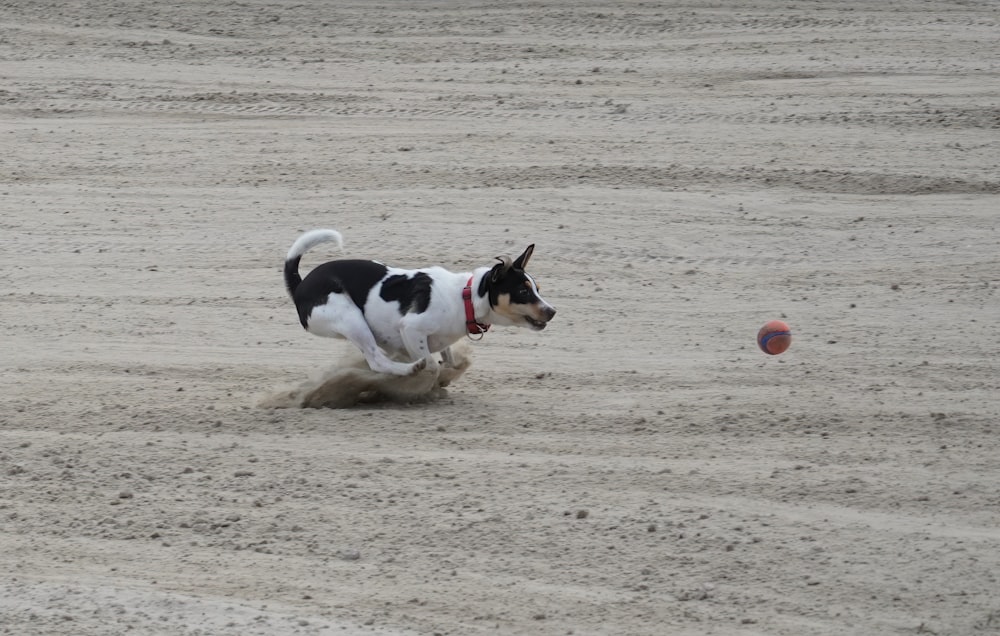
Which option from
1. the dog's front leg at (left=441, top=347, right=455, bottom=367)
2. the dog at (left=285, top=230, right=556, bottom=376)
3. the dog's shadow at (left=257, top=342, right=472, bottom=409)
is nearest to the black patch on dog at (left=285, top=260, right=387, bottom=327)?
the dog at (left=285, top=230, right=556, bottom=376)

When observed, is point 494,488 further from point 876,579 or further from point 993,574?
point 993,574

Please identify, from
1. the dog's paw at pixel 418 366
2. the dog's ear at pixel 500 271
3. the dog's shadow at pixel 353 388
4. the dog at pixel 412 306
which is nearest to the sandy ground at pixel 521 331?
the dog's shadow at pixel 353 388

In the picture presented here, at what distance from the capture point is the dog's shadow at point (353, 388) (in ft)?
30.5

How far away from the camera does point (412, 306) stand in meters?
9.19

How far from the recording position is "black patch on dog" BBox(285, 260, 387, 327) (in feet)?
30.4

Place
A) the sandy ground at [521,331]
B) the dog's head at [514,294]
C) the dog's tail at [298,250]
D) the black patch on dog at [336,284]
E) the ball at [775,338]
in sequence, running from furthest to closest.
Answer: the ball at [775,338]
the dog's tail at [298,250]
the black patch on dog at [336,284]
the dog's head at [514,294]
the sandy ground at [521,331]

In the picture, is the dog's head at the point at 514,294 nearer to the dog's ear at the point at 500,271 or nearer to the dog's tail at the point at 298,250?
the dog's ear at the point at 500,271

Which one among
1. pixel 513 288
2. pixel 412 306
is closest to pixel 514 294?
pixel 513 288

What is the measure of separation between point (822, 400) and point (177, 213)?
6.85 m

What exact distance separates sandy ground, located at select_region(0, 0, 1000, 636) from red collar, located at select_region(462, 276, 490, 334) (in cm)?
55

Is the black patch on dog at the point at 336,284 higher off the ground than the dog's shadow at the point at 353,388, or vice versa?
the black patch on dog at the point at 336,284

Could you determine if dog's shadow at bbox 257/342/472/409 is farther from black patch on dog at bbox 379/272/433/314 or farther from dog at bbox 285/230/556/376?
black patch on dog at bbox 379/272/433/314

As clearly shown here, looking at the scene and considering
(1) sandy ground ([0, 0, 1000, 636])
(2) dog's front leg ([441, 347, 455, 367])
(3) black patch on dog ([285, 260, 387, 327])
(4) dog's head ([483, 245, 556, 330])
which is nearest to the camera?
(1) sandy ground ([0, 0, 1000, 636])

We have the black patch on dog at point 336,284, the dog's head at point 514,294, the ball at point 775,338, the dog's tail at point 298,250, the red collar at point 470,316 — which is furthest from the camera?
the ball at point 775,338
